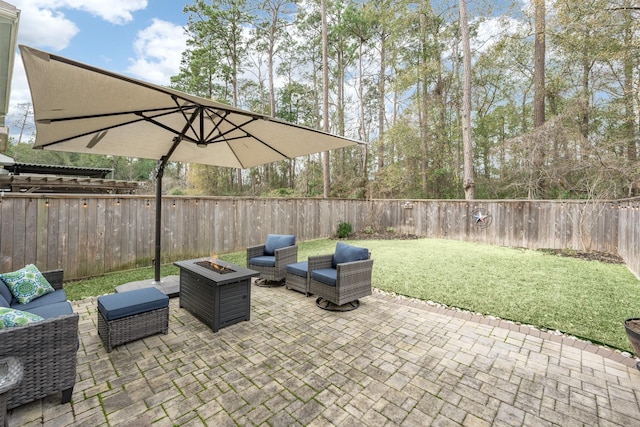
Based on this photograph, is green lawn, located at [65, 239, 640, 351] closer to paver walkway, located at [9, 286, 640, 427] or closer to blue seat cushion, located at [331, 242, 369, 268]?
paver walkway, located at [9, 286, 640, 427]

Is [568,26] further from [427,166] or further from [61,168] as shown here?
[61,168]

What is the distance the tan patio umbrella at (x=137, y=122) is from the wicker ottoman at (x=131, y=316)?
1197 mm

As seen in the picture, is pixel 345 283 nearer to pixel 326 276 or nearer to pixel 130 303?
pixel 326 276

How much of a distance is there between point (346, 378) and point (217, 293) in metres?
1.60

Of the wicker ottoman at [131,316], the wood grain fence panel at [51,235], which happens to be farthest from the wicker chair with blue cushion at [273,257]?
the wood grain fence panel at [51,235]

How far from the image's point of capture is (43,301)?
2.72 m

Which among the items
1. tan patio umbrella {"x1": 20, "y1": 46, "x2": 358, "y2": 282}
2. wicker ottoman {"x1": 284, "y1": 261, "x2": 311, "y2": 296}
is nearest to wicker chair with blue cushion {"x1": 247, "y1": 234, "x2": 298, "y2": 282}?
wicker ottoman {"x1": 284, "y1": 261, "x2": 311, "y2": 296}

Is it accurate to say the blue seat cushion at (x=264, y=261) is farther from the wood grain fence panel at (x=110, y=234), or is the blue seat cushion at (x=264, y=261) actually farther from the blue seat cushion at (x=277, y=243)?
the wood grain fence panel at (x=110, y=234)

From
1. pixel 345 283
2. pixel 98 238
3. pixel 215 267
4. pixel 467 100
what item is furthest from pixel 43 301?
pixel 467 100

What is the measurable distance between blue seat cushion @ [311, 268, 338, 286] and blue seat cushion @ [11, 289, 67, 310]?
2.76m

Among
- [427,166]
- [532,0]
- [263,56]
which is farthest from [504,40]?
[263,56]

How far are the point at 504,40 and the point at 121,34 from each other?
51.9 ft

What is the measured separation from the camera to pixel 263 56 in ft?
52.2

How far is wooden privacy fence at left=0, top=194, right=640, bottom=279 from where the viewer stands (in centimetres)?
446
